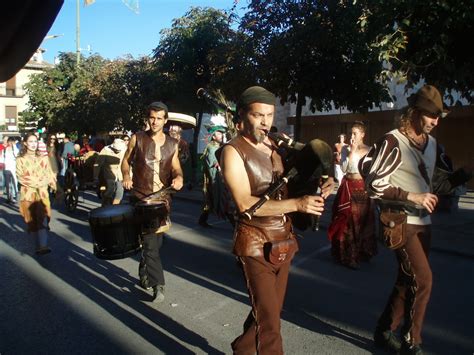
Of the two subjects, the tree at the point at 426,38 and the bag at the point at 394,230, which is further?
the tree at the point at 426,38

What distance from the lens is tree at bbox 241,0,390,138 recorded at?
9.62 metres

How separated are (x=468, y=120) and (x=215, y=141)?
903 centimetres

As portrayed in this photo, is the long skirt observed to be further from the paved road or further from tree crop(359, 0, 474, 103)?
tree crop(359, 0, 474, 103)

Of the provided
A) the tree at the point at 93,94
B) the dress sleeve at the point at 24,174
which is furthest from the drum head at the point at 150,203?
the tree at the point at 93,94

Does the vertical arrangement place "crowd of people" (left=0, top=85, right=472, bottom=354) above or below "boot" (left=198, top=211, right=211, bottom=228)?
above

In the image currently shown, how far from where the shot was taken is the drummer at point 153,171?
4855mm

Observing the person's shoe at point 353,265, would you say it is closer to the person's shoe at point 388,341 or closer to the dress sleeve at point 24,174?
the person's shoe at point 388,341

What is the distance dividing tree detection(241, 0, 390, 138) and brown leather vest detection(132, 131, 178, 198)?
540 centimetres

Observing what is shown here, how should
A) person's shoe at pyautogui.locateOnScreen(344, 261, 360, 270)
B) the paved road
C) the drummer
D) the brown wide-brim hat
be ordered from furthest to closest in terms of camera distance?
person's shoe at pyautogui.locateOnScreen(344, 261, 360, 270) → the drummer → the paved road → the brown wide-brim hat

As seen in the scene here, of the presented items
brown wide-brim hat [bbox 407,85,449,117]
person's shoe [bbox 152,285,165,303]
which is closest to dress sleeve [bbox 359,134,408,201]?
brown wide-brim hat [bbox 407,85,449,117]

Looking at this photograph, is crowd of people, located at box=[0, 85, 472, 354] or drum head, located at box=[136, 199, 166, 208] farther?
drum head, located at box=[136, 199, 166, 208]

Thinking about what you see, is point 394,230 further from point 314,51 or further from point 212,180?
point 314,51

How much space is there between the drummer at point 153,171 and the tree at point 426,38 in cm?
311

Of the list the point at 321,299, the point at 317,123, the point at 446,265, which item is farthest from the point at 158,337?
the point at 317,123
